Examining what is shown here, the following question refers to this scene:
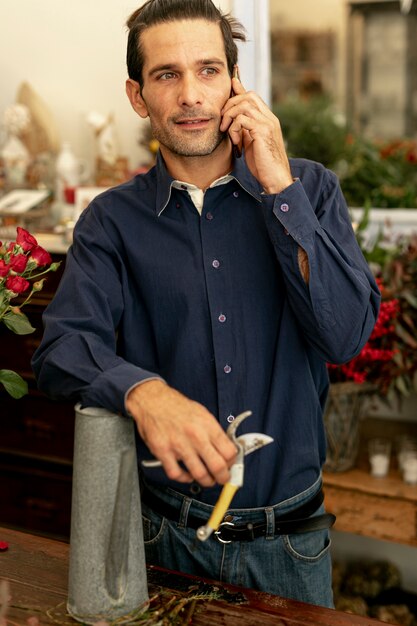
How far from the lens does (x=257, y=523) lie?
1631 millimetres

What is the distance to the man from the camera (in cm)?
156

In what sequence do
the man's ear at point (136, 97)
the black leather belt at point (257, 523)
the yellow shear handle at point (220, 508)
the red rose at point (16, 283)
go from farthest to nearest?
the man's ear at point (136, 97) < the black leather belt at point (257, 523) < the red rose at point (16, 283) < the yellow shear handle at point (220, 508)

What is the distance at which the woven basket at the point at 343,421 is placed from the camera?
9.31 ft

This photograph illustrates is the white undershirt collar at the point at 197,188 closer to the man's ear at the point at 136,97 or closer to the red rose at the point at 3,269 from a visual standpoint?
the man's ear at the point at 136,97

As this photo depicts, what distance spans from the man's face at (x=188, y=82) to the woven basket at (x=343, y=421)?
1387 millimetres

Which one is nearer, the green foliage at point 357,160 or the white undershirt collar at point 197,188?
the white undershirt collar at point 197,188

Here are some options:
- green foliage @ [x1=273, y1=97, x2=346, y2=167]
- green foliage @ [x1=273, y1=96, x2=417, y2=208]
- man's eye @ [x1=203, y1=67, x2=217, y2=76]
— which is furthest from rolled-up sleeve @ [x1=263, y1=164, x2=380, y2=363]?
green foliage @ [x1=273, y1=97, x2=346, y2=167]

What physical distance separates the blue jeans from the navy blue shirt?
3cm

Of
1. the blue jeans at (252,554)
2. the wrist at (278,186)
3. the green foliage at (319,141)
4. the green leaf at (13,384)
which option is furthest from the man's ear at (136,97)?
Result: the green foliage at (319,141)

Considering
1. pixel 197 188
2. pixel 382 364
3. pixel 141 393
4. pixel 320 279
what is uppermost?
pixel 197 188

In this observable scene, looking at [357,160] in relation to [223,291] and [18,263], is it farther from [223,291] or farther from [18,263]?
[18,263]

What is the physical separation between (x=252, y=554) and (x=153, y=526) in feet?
0.66

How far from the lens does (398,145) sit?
194 inches

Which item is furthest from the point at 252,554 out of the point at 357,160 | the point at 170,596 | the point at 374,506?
the point at 357,160
